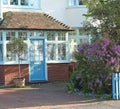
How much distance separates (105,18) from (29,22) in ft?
18.6

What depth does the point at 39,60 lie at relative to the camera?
23.7 meters

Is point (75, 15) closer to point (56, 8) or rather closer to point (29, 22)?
point (56, 8)

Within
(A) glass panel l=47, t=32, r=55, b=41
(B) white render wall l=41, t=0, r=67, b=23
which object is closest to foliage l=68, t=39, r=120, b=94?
(A) glass panel l=47, t=32, r=55, b=41

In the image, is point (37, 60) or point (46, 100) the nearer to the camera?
point (46, 100)

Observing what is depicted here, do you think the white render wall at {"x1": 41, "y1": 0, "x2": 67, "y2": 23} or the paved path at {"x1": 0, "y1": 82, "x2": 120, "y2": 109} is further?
the white render wall at {"x1": 41, "y1": 0, "x2": 67, "y2": 23}

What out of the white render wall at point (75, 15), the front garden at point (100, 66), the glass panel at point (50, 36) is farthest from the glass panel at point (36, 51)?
the front garden at point (100, 66)

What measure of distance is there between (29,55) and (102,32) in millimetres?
5259

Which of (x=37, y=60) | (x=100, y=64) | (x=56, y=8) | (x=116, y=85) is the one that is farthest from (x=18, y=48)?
(x=116, y=85)

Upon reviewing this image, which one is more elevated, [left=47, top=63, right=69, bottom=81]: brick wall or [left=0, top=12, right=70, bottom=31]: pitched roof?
[left=0, top=12, right=70, bottom=31]: pitched roof

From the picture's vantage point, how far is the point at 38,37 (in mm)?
23531

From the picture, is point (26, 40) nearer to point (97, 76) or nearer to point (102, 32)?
point (102, 32)

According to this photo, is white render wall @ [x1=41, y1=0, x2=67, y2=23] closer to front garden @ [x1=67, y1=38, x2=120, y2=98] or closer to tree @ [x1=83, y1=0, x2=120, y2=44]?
tree @ [x1=83, y1=0, x2=120, y2=44]

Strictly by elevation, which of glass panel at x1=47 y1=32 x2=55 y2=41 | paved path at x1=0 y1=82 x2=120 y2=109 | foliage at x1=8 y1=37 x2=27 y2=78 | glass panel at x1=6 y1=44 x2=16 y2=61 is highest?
glass panel at x1=47 y1=32 x2=55 y2=41

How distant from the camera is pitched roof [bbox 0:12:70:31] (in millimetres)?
22703
